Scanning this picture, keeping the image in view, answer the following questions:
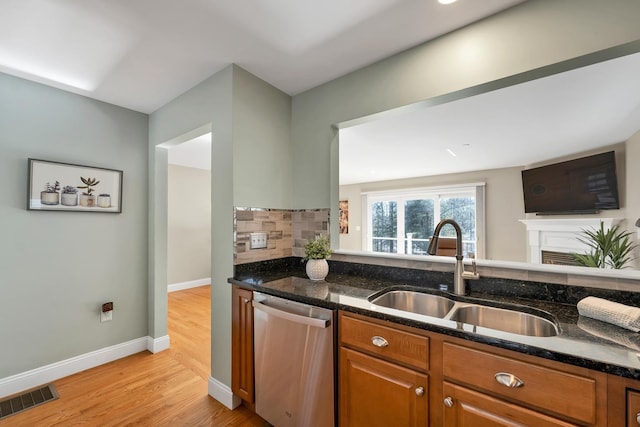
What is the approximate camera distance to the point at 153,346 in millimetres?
2584

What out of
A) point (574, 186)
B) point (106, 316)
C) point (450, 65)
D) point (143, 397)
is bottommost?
point (143, 397)

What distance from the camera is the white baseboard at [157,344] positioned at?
259 centimetres

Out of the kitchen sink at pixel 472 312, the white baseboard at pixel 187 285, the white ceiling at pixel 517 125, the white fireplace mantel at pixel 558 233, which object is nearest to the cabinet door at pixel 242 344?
the kitchen sink at pixel 472 312

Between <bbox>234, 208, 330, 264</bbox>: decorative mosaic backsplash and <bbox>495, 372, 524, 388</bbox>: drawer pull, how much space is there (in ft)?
4.53

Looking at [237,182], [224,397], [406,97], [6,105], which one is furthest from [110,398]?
[406,97]

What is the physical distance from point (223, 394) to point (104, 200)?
6.49 ft

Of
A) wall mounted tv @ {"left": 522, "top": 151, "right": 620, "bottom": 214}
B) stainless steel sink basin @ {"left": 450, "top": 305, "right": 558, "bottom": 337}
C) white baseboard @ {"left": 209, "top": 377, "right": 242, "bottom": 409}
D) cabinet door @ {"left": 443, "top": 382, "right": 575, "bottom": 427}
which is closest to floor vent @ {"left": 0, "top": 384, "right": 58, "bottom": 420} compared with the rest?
white baseboard @ {"left": 209, "top": 377, "right": 242, "bottom": 409}

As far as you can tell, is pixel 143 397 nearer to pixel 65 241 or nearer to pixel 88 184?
pixel 65 241

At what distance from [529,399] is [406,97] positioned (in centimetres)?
159

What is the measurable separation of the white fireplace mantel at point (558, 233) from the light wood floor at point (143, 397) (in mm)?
4711

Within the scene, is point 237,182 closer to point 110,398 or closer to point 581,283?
point 110,398

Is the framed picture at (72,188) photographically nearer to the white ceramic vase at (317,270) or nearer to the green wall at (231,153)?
the green wall at (231,153)

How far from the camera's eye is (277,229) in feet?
7.34

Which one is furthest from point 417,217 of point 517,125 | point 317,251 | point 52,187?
point 52,187
